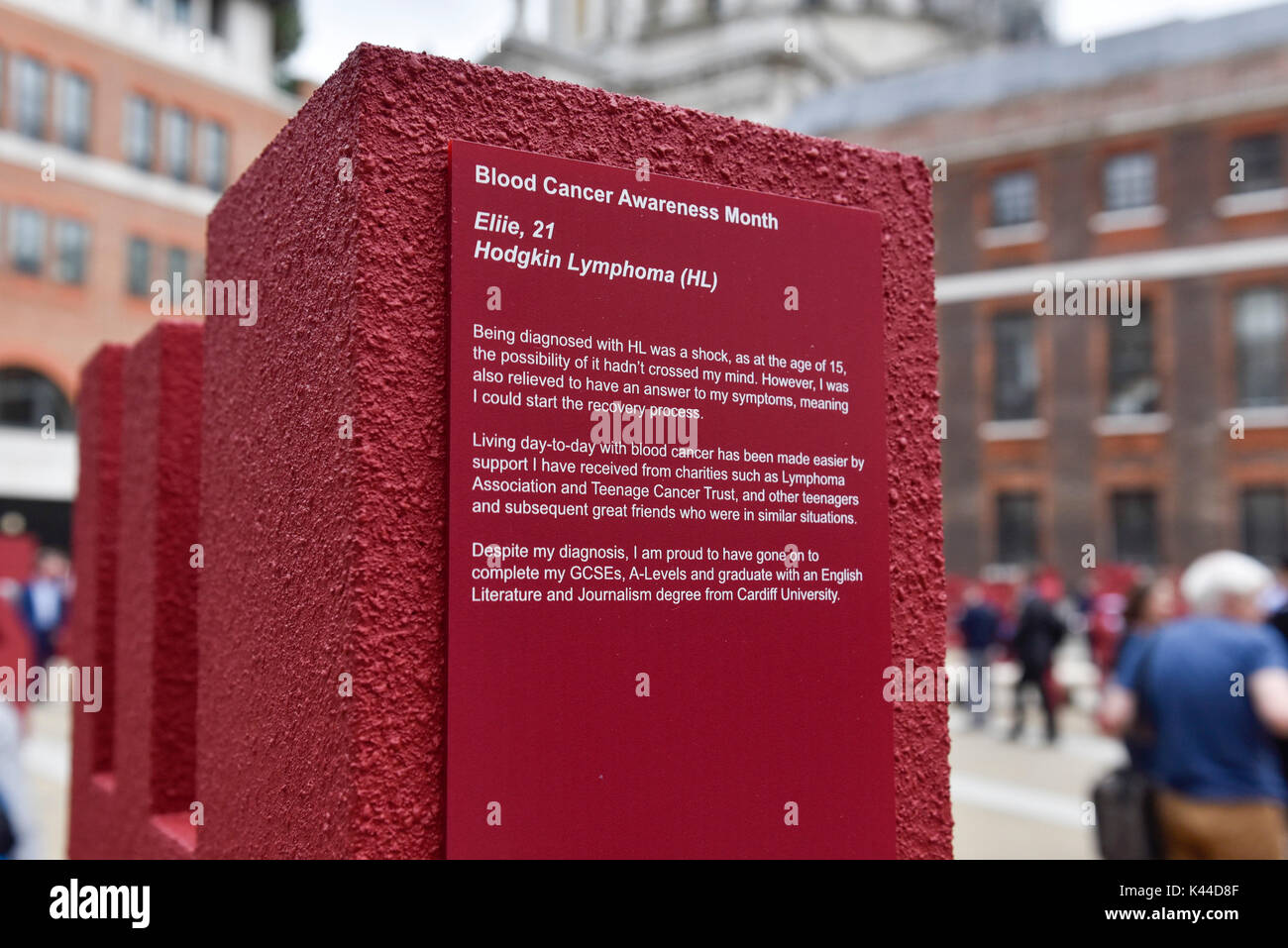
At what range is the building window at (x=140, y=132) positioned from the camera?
24.7 m

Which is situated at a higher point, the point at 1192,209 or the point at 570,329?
the point at 1192,209

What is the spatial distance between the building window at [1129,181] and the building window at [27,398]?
72.3 feet

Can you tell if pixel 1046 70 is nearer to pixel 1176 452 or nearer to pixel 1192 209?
Result: pixel 1192 209

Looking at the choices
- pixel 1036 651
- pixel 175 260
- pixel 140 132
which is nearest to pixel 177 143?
pixel 140 132

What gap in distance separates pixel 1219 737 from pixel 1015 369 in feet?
75.5

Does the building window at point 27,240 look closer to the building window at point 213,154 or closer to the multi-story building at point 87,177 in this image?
the multi-story building at point 87,177

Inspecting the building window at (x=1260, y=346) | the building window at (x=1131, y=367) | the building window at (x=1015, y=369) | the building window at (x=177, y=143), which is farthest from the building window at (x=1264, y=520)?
the building window at (x=177, y=143)

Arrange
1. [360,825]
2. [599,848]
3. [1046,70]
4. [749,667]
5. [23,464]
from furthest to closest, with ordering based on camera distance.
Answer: [1046,70] < [23,464] < [749,667] < [599,848] < [360,825]

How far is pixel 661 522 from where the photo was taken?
203 cm

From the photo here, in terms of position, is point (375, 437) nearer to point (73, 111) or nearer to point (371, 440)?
point (371, 440)

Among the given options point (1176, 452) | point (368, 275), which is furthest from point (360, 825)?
point (1176, 452)
